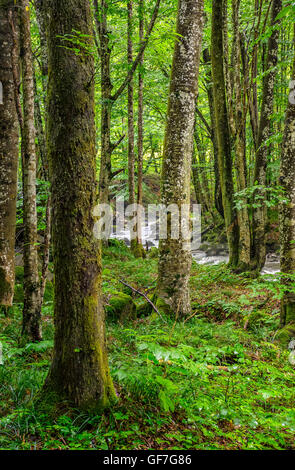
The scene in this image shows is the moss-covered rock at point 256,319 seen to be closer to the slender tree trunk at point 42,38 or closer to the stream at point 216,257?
the slender tree trunk at point 42,38

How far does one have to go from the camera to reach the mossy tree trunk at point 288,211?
455 cm

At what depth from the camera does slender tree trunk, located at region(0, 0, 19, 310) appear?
5.38 metres

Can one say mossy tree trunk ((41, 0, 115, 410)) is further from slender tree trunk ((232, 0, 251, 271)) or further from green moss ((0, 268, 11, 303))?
slender tree trunk ((232, 0, 251, 271))

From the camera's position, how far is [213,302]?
661 centimetres

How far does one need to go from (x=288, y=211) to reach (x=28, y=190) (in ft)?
12.1

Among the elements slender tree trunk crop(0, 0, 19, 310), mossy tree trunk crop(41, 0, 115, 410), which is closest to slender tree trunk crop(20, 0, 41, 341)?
mossy tree trunk crop(41, 0, 115, 410)

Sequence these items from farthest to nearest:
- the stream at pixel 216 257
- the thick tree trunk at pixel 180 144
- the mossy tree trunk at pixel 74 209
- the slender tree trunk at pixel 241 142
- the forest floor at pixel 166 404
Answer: the stream at pixel 216 257
the slender tree trunk at pixel 241 142
the thick tree trunk at pixel 180 144
the mossy tree trunk at pixel 74 209
the forest floor at pixel 166 404

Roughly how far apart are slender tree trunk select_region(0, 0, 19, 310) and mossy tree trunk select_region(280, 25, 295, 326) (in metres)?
4.54

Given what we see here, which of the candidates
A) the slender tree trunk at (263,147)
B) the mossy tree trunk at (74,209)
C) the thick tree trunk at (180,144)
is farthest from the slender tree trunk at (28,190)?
the slender tree trunk at (263,147)

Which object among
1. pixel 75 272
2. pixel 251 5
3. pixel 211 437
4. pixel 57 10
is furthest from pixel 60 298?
pixel 251 5

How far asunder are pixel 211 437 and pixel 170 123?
15.8ft

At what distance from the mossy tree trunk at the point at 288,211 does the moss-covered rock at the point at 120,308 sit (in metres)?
2.61

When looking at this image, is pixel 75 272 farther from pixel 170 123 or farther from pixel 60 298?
pixel 170 123

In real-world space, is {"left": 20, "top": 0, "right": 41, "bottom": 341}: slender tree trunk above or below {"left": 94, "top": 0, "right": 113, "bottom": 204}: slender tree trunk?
below
